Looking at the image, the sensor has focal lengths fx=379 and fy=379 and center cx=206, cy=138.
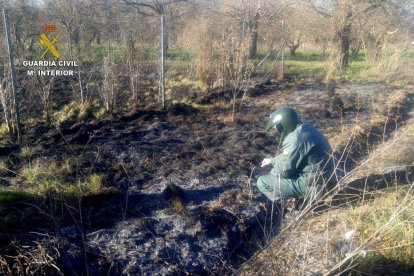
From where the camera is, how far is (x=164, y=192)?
4.45 m

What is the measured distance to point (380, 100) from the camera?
9.50 m

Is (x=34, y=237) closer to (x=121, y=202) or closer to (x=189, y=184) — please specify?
(x=121, y=202)

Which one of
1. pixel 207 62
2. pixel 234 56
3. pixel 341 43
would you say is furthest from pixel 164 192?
pixel 341 43

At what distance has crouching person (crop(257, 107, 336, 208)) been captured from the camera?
3879mm

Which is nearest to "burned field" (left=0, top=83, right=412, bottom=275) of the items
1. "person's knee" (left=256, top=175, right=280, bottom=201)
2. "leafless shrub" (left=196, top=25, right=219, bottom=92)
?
"person's knee" (left=256, top=175, right=280, bottom=201)

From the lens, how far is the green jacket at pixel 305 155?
3869 mm

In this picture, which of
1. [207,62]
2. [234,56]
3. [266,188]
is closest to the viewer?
[266,188]

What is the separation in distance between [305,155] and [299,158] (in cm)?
7

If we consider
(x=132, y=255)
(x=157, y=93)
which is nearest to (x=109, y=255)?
(x=132, y=255)

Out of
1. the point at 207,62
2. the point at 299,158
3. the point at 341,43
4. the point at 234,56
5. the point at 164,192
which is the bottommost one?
the point at 164,192

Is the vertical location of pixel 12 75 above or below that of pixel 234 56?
below

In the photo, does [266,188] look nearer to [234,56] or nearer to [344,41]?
[234,56]

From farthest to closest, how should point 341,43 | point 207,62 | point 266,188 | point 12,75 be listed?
point 341,43 → point 207,62 → point 12,75 → point 266,188

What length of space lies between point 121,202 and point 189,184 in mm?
902
